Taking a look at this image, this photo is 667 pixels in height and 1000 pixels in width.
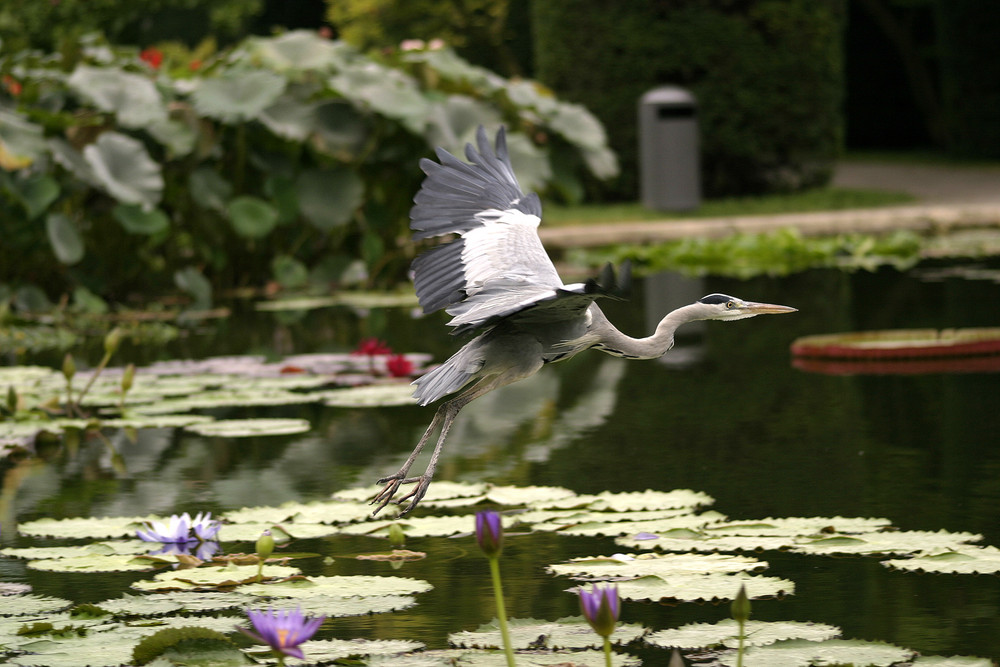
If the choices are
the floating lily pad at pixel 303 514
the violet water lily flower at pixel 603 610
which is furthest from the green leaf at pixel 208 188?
the violet water lily flower at pixel 603 610

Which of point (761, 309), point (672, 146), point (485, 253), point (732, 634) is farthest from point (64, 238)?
point (732, 634)

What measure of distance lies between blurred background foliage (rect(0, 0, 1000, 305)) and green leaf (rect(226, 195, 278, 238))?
0.04 ft

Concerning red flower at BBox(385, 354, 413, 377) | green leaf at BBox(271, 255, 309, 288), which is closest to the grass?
green leaf at BBox(271, 255, 309, 288)

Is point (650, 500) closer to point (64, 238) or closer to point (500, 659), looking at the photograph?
point (500, 659)

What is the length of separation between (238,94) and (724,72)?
6.50m

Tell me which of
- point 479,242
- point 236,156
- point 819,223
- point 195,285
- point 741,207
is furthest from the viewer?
point 741,207

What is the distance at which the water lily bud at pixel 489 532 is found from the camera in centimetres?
238

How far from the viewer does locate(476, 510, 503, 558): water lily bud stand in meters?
2.38

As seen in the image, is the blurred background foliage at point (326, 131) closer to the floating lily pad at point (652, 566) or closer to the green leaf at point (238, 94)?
the green leaf at point (238, 94)

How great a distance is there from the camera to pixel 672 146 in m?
14.1

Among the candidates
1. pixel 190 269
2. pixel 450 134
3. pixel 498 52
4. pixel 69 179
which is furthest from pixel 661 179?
pixel 498 52

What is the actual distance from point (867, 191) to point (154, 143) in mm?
8190

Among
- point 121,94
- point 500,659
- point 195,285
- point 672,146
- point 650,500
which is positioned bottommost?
point 195,285

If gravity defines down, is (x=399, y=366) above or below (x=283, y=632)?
below
